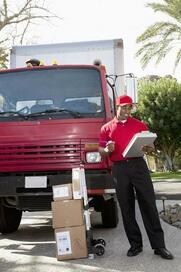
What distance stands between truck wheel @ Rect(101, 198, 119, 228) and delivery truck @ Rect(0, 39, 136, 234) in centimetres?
17

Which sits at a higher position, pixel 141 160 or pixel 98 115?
pixel 98 115

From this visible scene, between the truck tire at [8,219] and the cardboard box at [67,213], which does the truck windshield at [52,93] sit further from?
the truck tire at [8,219]

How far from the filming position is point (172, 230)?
26.4 ft

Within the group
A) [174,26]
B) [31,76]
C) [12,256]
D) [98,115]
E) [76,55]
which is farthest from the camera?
[174,26]

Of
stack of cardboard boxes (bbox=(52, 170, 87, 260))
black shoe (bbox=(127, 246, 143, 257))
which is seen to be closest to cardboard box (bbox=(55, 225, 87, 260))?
stack of cardboard boxes (bbox=(52, 170, 87, 260))

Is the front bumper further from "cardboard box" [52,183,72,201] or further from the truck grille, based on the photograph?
"cardboard box" [52,183,72,201]

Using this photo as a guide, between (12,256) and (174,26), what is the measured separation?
21.8 metres

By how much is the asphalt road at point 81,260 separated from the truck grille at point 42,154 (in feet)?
3.62

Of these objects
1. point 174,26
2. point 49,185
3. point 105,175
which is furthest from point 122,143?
point 174,26

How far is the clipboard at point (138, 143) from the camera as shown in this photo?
586cm

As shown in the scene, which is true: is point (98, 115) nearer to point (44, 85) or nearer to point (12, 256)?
point (44, 85)

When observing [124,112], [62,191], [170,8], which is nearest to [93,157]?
[62,191]

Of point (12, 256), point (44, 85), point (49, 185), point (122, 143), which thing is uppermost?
point (44, 85)

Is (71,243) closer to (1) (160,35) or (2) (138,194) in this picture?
(2) (138,194)
